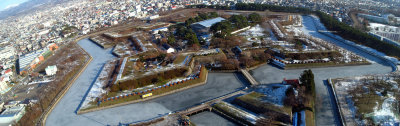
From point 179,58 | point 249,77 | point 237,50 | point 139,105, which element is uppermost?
point 237,50

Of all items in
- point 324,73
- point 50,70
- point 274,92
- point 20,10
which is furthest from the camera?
point 20,10

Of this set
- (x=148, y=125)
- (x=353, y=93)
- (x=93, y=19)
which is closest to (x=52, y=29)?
(x=93, y=19)

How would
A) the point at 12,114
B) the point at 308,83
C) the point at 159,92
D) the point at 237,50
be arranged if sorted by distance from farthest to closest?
the point at 237,50, the point at 159,92, the point at 12,114, the point at 308,83

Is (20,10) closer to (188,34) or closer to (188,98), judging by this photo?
(188,34)

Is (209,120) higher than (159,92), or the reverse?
(159,92)

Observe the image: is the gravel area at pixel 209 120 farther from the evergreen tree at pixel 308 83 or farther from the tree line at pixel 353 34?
the tree line at pixel 353 34

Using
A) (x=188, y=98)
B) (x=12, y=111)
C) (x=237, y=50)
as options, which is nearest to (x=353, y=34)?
(x=237, y=50)

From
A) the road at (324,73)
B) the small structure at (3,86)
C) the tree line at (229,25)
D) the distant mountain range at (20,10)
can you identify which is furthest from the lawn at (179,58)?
the distant mountain range at (20,10)

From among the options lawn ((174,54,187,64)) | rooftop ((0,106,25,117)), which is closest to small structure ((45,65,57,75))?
rooftop ((0,106,25,117))

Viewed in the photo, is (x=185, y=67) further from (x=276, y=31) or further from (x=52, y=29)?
(x=52, y=29)

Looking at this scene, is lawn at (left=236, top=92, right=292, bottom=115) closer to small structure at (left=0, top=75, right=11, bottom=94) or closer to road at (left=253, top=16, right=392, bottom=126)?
road at (left=253, top=16, right=392, bottom=126)

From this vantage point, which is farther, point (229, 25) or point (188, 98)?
point (229, 25)
